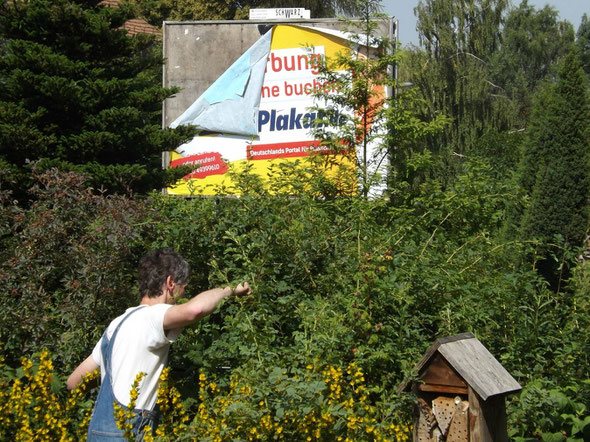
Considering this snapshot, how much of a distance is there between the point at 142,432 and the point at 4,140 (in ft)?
17.4

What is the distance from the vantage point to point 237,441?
319 centimetres

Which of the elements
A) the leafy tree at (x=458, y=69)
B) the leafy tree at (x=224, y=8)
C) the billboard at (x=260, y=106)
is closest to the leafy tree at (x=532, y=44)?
the leafy tree at (x=458, y=69)

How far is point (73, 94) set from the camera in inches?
315

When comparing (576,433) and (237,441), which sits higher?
(237,441)

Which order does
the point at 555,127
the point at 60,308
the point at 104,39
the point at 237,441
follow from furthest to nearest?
1. the point at 555,127
2. the point at 104,39
3. the point at 60,308
4. the point at 237,441

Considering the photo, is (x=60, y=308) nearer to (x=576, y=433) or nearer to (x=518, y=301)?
(x=518, y=301)

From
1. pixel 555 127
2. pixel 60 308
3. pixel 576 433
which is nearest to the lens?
pixel 576 433

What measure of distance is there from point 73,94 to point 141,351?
5.36 metres

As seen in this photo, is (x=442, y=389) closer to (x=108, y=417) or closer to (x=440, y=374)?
(x=440, y=374)

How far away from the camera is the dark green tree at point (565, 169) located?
458 inches

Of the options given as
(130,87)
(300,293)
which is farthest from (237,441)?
(130,87)

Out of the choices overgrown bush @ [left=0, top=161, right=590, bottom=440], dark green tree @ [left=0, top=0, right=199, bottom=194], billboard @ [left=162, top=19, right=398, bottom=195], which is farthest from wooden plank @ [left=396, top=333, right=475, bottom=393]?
billboard @ [left=162, top=19, right=398, bottom=195]

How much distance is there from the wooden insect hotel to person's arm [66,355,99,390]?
1.42m

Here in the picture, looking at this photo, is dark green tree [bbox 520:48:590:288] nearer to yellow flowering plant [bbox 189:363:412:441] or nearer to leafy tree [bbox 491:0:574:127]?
yellow flowering plant [bbox 189:363:412:441]
